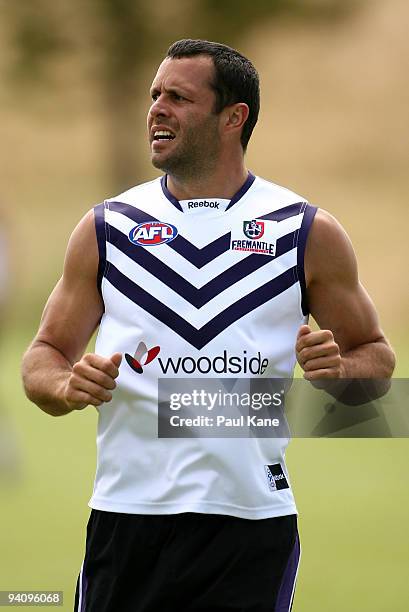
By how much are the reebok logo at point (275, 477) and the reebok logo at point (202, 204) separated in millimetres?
722

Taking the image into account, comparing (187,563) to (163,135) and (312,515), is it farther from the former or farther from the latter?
(312,515)

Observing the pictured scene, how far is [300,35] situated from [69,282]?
3070cm

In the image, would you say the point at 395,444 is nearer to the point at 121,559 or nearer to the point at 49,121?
the point at 121,559

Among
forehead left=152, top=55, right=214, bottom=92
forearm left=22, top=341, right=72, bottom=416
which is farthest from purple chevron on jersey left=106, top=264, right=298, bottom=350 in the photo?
forehead left=152, top=55, right=214, bottom=92

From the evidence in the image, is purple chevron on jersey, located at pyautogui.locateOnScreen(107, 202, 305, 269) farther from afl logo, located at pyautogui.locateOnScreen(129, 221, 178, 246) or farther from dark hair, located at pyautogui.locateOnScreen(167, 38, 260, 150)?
dark hair, located at pyautogui.locateOnScreen(167, 38, 260, 150)

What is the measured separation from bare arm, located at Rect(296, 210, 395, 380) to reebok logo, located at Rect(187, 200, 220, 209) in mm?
281

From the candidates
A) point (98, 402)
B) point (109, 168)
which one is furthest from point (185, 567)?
point (109, 168)

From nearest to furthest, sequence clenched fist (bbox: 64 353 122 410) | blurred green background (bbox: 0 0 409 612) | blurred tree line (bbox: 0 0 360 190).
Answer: clenched fist (bbox: 64 353 122 410) → blurred green background (bbox: 0 0 409 612) → blurred tree line (bbox: 0 0 360 190)

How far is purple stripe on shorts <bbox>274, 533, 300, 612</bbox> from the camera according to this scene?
331 centimetres

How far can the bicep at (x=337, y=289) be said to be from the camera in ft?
11.1

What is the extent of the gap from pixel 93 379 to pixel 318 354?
539 millimetres

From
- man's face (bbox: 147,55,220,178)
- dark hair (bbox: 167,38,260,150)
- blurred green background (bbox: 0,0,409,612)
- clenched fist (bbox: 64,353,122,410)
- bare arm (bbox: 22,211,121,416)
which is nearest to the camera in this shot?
clenched fist (bbox: 64,353,122,410)

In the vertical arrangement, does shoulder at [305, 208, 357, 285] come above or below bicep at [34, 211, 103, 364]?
above

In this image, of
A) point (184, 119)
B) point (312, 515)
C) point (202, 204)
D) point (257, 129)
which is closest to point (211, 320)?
point (202, 204)
